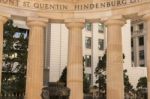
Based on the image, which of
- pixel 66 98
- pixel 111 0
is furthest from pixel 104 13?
pixel 66 98

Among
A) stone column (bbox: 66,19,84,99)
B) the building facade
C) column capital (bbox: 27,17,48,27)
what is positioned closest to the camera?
the building facade

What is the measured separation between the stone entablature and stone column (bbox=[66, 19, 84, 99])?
265 centimetres

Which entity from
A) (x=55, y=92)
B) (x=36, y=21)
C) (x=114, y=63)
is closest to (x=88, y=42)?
(x=36, y=21)

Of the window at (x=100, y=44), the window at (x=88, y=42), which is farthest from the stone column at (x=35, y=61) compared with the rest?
the window at (x=100, y=44)

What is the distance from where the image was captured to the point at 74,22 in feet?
309

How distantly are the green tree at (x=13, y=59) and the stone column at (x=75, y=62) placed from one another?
35984 millimetres

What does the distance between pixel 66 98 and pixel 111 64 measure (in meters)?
30.7

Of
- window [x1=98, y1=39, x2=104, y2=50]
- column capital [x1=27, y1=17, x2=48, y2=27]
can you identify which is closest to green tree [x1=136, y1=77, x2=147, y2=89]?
window [x1=98, y1=39, x2=104, y2=50]

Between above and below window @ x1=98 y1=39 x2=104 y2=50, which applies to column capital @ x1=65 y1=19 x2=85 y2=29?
below

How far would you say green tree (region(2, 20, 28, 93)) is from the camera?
125 meters

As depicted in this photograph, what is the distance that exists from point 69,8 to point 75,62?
13883mm

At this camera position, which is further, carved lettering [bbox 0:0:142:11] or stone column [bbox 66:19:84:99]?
carved lettering [bbox 0:0:142:11]

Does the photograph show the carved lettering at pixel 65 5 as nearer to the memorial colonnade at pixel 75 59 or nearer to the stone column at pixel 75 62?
the memorial colonnade at pixel 75 59

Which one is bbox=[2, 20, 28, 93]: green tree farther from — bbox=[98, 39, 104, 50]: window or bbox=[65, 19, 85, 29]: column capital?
bbox=[98, 39, 104, 50]: window
